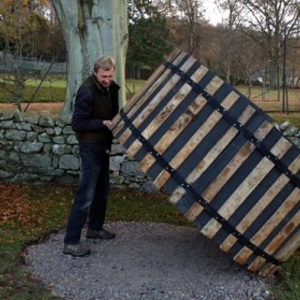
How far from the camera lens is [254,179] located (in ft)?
13.2

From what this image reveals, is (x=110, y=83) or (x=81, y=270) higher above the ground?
(x=110, y=83)

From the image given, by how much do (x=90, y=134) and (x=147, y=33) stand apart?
92.7ft

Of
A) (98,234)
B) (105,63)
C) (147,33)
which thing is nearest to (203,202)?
(105,63)

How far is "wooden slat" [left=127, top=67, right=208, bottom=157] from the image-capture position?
4242mm

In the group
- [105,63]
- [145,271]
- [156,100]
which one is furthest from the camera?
[105,63]

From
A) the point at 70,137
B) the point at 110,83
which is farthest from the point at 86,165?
the point at 70,137

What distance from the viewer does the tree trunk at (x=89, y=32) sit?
310 inches

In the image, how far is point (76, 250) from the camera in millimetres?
5023

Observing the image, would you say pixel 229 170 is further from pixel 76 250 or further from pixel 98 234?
pixel 98 234

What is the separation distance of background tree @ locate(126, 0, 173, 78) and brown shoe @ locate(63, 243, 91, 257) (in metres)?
27.5

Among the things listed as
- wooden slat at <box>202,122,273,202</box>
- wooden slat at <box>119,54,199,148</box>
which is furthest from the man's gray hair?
wooden slat at <box>202,122,273,202</box>

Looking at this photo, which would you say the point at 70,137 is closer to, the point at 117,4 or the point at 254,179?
the point at 117,4

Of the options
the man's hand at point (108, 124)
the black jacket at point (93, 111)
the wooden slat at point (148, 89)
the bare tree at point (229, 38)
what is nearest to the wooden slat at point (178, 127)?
the wooden slat at point (148, 89)

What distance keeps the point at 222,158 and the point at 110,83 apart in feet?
5.35
